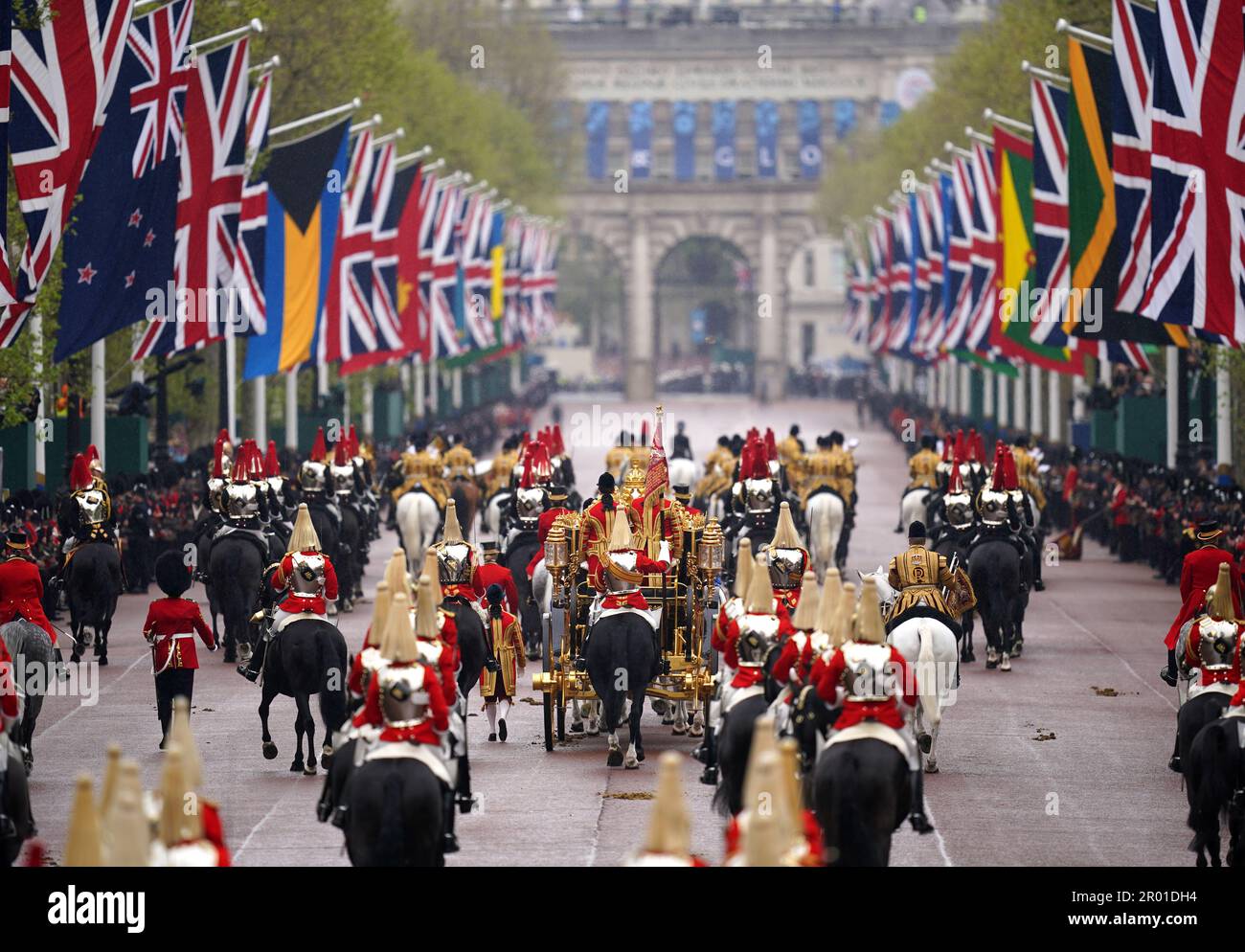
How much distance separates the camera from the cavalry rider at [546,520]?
24630 mm

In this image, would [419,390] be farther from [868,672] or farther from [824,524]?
[868,672]

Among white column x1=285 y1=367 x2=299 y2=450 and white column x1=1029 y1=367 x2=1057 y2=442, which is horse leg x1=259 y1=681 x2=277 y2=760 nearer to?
white column x1=285 y1=367 x2=299 y2=450

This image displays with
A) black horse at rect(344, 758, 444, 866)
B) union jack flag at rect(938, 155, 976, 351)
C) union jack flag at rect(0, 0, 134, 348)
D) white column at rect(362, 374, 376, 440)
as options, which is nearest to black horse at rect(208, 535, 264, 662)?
union jack flag at rect(0, 0, 134, 348)

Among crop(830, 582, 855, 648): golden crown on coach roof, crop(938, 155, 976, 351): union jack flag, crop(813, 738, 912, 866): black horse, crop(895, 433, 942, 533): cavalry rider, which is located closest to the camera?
crop(813, 738, 912, 866): black horse

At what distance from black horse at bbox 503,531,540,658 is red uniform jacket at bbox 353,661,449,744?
13.7 meters

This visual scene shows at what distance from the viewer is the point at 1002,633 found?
2920cm

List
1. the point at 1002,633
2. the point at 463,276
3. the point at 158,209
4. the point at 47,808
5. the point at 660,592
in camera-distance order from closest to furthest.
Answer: the point at 47,808 → the point at 660,592 → the point at 1002,633 → the point at 158,209 → the point at 463,276

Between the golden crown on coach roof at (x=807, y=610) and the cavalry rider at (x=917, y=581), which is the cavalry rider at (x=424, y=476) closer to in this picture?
the cavalry rider at (x=917, y=581)

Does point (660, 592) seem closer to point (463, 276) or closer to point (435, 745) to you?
point (435, 745)

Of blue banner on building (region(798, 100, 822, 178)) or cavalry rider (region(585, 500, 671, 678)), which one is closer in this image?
cavalry rider (region(585, 500, 671, 678))

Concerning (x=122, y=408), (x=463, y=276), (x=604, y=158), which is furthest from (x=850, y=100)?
(x=122, y=408)

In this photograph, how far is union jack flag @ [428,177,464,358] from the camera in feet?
200

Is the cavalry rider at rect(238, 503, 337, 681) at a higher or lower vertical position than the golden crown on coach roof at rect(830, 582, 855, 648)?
lower

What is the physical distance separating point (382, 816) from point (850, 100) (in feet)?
415
